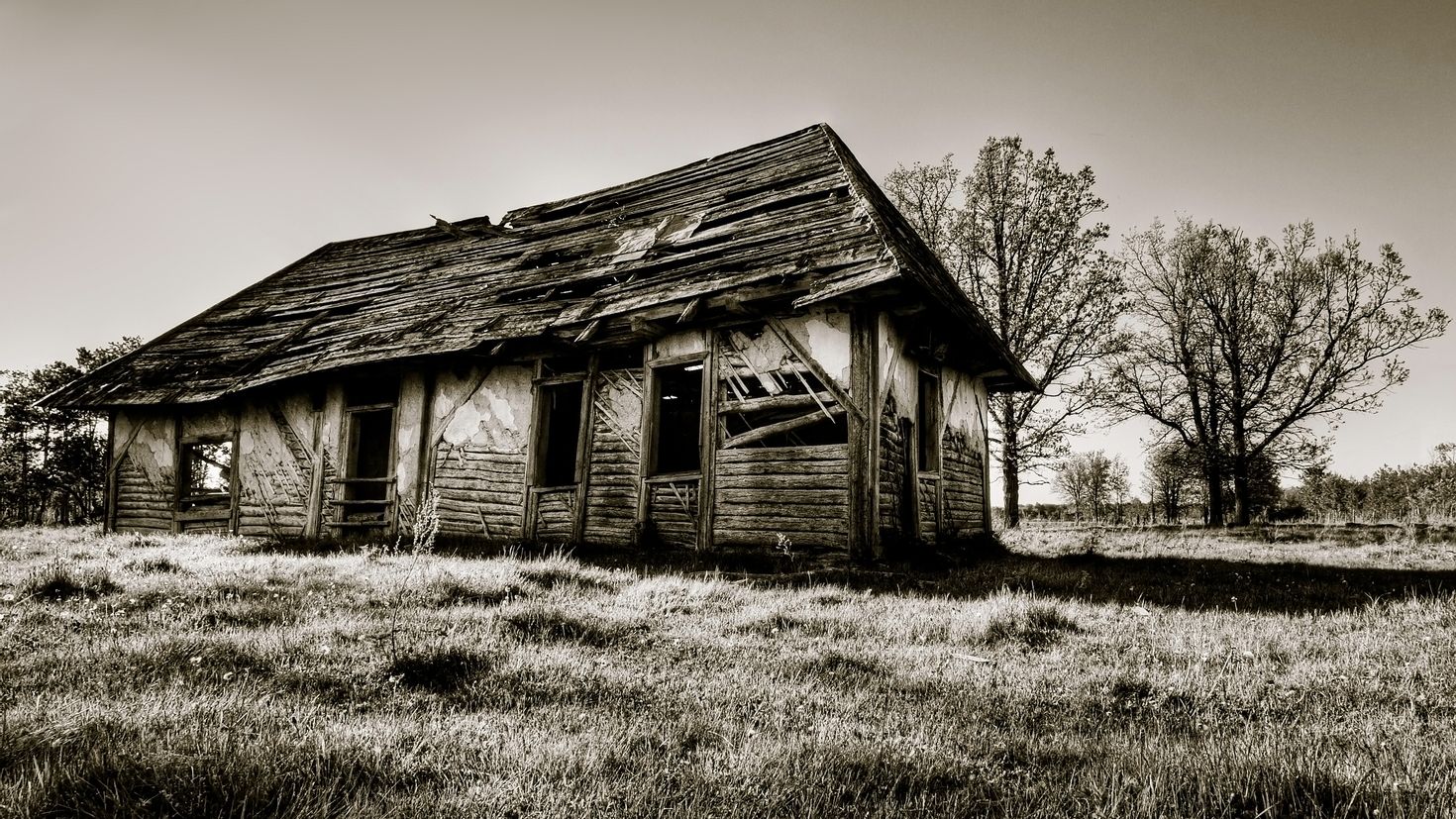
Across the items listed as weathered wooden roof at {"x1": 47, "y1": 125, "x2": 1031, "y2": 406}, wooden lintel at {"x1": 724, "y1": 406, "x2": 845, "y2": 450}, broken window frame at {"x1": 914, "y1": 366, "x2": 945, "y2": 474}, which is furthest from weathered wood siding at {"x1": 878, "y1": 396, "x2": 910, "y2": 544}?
weathered wooden roof at {"x1": 47, "y1": 125, "x2": 1031, "y2": 406}

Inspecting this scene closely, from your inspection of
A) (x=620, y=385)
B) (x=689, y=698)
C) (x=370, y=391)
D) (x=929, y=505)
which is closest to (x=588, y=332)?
(x=620, y=385)

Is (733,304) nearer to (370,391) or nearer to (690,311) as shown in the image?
(690,311)

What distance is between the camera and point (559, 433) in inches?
497

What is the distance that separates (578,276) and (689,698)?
375 inches

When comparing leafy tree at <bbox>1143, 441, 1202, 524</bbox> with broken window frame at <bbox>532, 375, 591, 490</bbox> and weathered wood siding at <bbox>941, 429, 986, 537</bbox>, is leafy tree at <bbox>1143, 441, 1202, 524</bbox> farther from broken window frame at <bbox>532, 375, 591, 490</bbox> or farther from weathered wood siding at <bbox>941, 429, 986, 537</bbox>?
broken window frame at <bbox>532, 375, 591, 490</bbox>

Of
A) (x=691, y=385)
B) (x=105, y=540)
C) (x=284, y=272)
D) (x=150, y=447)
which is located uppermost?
(x=284, y=272)

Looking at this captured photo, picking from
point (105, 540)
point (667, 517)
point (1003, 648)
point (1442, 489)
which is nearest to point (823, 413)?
point (667, 517)

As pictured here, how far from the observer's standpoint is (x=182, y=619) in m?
4.49

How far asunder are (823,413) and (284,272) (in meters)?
16.7

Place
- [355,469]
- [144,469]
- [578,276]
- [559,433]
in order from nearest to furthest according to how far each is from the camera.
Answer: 1. [578,276]
2. [559,433]
3. [355,469]
4. [144,469]

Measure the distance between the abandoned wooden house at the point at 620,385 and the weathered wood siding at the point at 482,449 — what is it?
4 centimetres

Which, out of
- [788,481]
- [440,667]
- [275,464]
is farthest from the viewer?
[275,464]

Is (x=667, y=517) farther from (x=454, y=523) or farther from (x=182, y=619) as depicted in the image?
(x=182, y=619)

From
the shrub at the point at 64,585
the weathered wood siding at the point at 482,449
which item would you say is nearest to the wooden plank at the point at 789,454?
the weathered wood siding at the point at 482,449
